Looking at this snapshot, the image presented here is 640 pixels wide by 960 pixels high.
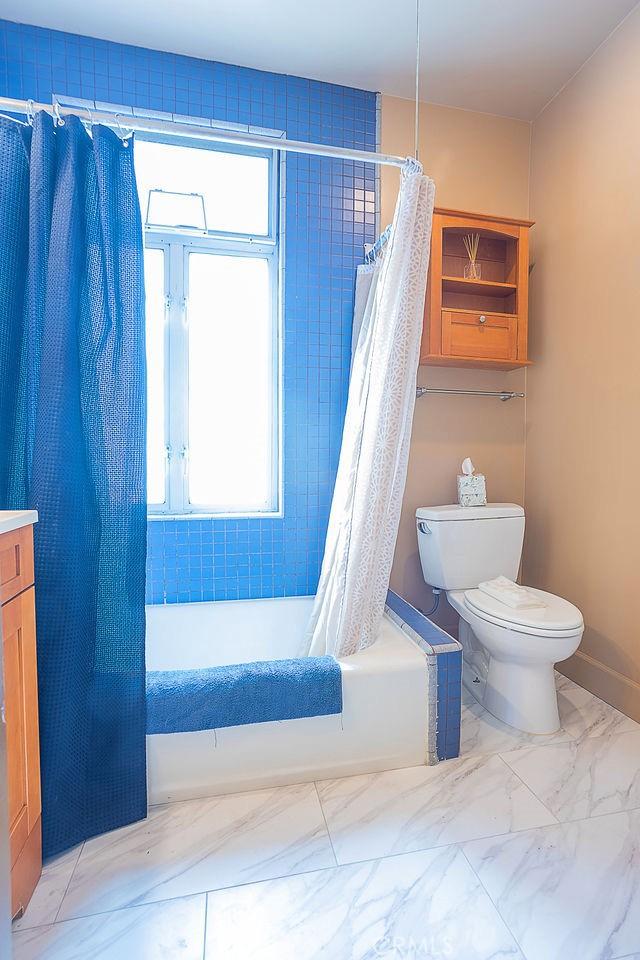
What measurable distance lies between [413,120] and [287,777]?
9.41 feet

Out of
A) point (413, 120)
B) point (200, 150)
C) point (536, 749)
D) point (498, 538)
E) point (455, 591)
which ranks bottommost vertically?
point (536, 749)

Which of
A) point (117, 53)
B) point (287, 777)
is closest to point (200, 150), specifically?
point (117, 53)

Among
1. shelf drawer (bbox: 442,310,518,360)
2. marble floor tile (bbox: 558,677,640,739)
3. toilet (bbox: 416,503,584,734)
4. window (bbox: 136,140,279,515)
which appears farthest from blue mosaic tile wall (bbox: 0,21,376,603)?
marble floor tile (bbox: 558,677,640,739)

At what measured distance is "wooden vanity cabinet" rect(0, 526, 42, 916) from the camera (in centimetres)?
104

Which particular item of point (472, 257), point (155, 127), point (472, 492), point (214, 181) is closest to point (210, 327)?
point (214, 181)

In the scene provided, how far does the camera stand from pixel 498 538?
87.2 inches

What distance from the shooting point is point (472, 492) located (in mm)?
2305

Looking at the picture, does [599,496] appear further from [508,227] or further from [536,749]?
[508,227]

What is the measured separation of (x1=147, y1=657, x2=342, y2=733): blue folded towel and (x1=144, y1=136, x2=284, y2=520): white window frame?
0.94m

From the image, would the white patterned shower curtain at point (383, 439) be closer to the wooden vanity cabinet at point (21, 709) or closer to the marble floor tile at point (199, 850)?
the marble floor tile at point (199, 850)

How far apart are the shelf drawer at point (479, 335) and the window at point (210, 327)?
82cm

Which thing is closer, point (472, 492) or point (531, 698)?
point (531, 698)

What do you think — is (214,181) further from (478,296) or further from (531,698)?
(531,698)

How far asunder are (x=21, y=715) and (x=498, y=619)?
1519mm
